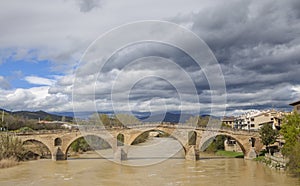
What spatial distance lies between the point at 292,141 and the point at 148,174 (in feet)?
34.1

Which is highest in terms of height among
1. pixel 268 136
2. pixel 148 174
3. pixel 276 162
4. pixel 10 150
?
pixel 268 136

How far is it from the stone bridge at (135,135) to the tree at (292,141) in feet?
38.9

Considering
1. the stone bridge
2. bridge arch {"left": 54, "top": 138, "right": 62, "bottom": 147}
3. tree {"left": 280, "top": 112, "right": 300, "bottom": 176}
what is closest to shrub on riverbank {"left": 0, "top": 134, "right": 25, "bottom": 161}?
the stone bridge

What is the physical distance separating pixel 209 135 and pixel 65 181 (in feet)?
67.0

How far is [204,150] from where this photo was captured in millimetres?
50688

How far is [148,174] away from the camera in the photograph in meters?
30.3

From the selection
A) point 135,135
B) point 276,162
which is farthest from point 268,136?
point 135,135

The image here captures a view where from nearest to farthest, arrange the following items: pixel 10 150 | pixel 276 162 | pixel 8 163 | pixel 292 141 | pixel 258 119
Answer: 1. pixel 292 141
2. pixel 276 162
3. pixel 8 163
4. pixel 10 150
5. pixel 258 119

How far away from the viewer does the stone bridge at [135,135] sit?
41.3m

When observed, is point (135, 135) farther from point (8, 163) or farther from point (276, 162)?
point (276, 162)

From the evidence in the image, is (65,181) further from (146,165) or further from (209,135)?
(209,135)

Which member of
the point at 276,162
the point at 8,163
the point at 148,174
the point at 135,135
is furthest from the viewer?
the point at 135,135

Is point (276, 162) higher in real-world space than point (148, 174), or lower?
higher

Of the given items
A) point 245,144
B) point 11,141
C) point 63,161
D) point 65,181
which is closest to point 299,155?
point 65,181
